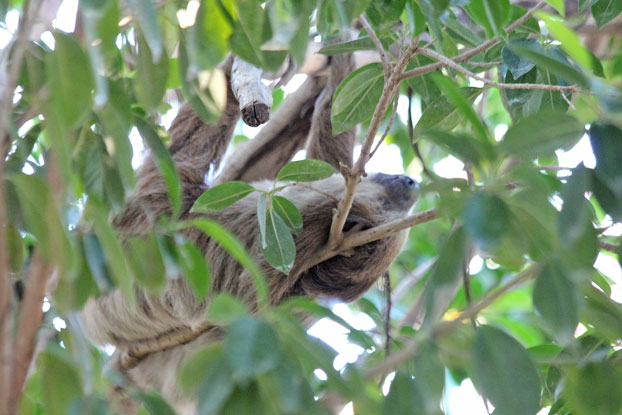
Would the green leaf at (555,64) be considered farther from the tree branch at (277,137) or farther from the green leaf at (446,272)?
the tree branch at (277,137)

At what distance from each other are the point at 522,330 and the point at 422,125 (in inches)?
112

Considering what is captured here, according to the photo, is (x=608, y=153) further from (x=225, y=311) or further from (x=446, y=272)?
(x=225, y=311)

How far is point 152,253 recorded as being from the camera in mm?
1638

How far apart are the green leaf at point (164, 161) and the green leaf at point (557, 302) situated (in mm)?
847

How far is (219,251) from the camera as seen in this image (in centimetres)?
358

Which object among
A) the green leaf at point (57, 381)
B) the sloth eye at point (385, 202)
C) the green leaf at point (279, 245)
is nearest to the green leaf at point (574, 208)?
the green leaf at point (57, 381)

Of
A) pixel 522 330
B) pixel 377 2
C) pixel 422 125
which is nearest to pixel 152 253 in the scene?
pixel 377 2

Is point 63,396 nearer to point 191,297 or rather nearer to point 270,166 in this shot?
point 191,297

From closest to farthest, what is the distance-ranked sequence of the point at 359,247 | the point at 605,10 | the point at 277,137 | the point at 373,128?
1. the point at 373,128
2. the point at 605,10
3. the point at 359,247
4. the point at 277,137

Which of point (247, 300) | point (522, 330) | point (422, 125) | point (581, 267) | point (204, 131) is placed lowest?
point (522, 330)

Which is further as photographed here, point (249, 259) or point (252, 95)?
point (252, 95)

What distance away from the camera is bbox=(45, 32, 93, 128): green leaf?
121 centimetres

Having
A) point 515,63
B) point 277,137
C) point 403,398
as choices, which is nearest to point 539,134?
point 403,398

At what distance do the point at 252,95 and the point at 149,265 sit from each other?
3.67 feet
